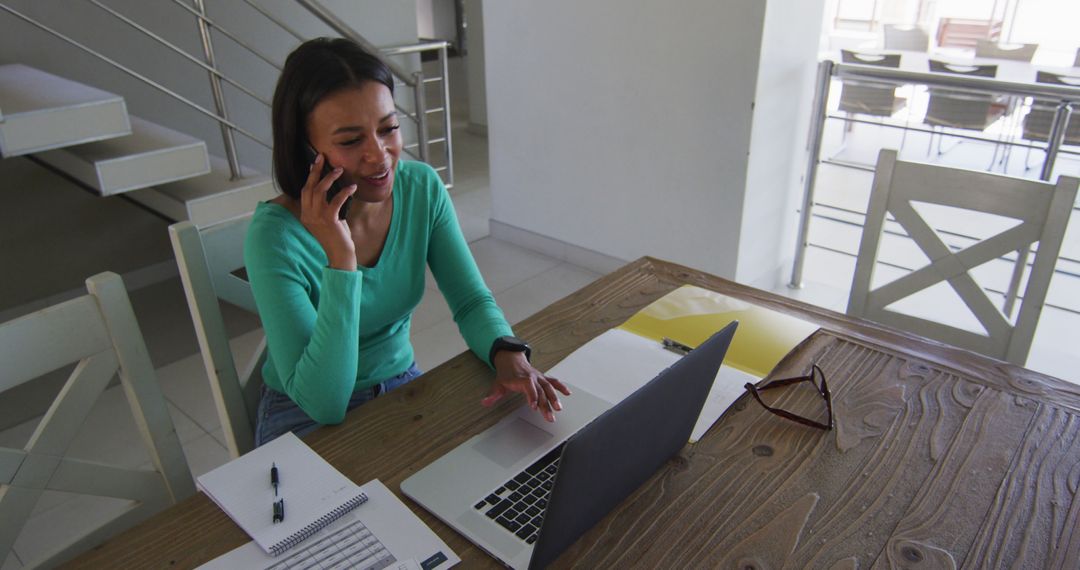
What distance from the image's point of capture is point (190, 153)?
84.8 inches

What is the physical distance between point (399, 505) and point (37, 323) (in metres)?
0.54

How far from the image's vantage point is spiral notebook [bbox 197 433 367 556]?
0.82m

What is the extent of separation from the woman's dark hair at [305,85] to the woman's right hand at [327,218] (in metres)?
0.08

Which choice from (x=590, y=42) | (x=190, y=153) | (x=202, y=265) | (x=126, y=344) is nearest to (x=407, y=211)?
(x=202, y=265)

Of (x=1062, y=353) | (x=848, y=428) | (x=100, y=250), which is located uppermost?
(x=848, y=428)

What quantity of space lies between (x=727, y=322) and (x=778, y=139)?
5.38ft

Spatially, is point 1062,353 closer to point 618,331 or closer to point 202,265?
point 618,331

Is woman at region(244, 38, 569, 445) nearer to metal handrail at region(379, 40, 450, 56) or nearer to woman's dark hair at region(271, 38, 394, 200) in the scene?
woman's dark hair at region(271, 38, 394, 200)

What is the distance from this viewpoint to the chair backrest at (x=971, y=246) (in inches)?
55.4

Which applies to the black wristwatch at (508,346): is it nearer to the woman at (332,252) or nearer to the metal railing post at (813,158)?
the woman at (332,252)

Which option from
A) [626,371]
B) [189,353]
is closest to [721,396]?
[626,371]

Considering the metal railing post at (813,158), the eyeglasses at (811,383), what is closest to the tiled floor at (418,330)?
the metal railing post at (813,158)

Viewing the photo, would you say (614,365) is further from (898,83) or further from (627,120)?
(898,83)

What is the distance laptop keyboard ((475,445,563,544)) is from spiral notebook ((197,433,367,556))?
0.16 metres
